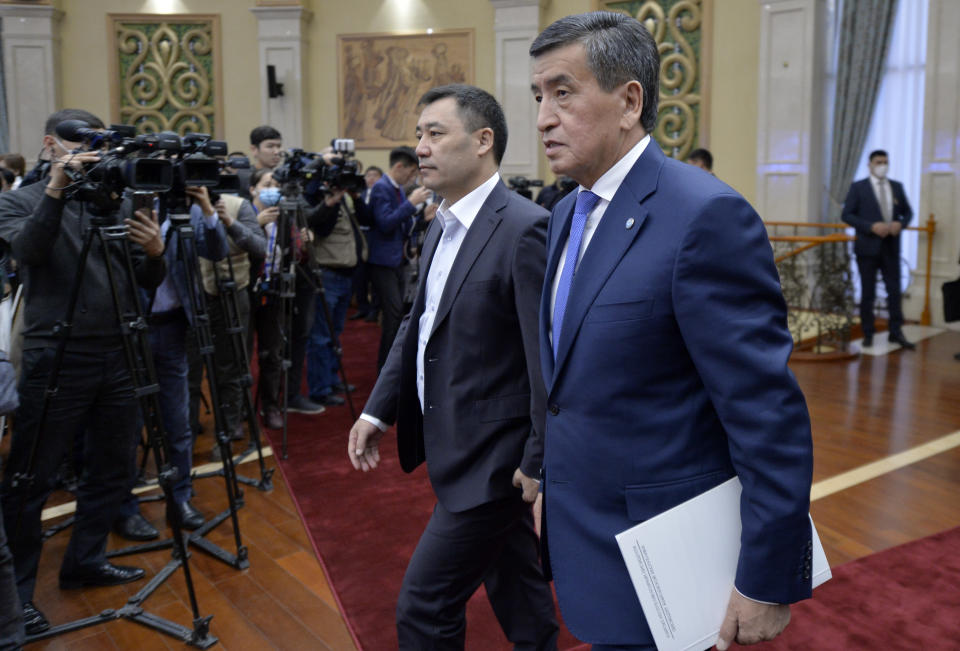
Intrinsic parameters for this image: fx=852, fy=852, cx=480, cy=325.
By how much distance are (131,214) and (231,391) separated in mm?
1850

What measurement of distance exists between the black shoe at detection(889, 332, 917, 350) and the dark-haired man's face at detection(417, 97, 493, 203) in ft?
20.9

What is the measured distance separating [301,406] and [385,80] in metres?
7.71

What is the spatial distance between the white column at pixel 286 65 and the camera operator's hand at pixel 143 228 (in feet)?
30.4

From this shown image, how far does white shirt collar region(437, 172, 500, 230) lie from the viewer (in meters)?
2.23

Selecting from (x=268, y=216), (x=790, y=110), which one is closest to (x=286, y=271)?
(x=268, y=216)

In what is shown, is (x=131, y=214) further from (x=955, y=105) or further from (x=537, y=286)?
(x=955, y=105)

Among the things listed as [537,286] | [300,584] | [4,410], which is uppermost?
[537,286]

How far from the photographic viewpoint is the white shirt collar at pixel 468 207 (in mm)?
2230

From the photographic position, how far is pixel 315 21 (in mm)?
12266

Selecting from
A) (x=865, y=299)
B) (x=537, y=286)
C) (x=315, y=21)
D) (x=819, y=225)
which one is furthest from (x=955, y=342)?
(x=315, y=21)

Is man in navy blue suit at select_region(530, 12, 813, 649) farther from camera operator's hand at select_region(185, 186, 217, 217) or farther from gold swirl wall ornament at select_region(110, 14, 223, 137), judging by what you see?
gold swirl wall ornament at select_region(110, 14, 223, 137)

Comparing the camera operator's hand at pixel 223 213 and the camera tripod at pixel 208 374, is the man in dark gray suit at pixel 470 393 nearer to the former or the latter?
the camera tripod at pixel 208 374

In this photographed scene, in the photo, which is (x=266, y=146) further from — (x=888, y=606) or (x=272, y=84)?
(x=272, y=84)

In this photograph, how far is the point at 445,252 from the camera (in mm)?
2273
